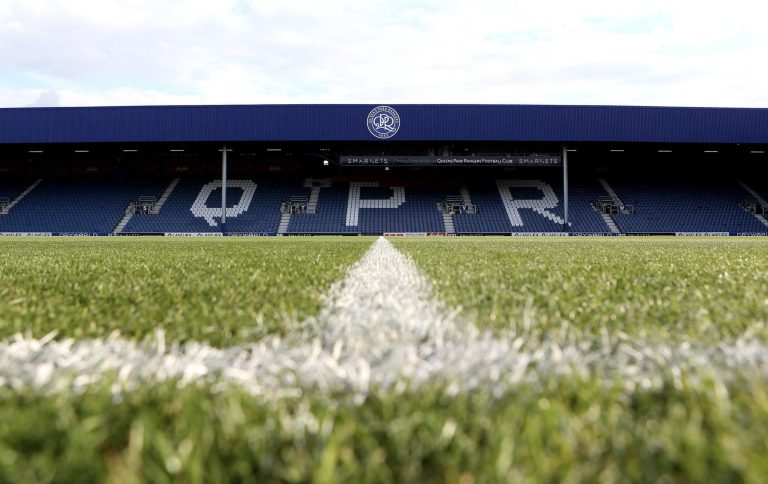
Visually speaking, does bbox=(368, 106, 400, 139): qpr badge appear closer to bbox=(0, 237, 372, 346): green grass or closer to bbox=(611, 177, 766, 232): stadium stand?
bbox=(611, 177, 766, 232): stadium stand

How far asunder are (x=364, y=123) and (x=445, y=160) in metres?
3.47

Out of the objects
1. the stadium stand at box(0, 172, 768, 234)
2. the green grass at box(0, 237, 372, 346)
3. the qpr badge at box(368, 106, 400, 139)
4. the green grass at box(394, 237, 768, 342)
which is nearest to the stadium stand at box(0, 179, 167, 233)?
the stadium stand at box(0, 172, 768, 234)

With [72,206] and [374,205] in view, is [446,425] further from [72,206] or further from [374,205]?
[72,206]

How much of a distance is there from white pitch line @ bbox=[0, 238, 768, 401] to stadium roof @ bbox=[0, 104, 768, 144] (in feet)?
64.1

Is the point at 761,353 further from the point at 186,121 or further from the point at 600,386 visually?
the point at 186,121

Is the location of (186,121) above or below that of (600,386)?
above

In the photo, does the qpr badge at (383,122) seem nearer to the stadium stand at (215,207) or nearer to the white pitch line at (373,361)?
the stadium stand at (215,207)

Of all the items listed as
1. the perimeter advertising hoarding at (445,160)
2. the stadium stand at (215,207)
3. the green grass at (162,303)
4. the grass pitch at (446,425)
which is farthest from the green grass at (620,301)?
the stadium stand at (215,207)

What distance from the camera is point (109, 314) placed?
1158 mm

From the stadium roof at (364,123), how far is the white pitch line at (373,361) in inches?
769

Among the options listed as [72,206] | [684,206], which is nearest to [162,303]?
[72,206]

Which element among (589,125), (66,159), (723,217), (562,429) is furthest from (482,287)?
(66,159)

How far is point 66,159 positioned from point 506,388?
89.3 feet

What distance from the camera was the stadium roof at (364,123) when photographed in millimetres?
20047
